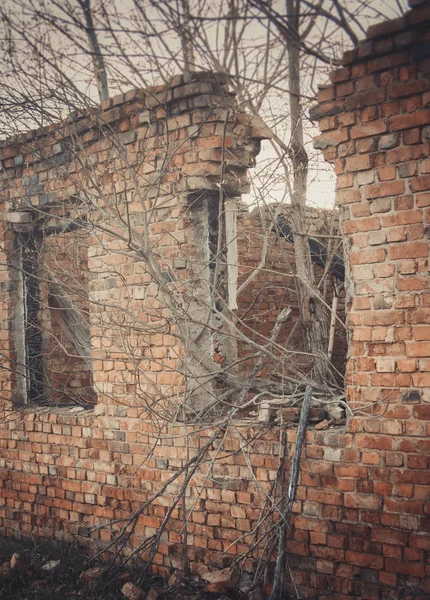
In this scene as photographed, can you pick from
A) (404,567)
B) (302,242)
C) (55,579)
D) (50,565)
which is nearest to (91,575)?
(55,579)

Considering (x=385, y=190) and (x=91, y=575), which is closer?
(x=385, y=190)

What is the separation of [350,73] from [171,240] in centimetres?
162

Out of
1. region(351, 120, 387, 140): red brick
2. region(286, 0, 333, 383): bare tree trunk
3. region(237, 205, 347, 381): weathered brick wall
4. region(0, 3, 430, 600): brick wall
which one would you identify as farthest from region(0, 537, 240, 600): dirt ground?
region(237, 205, 347, 381): weathered brick wall

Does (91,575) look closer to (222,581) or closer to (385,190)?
(222,581)

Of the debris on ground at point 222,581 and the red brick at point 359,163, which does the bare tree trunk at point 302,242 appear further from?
the debris on ground at point 222,581

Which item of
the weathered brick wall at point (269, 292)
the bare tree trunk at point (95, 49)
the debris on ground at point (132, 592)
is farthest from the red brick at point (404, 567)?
the weathered brick wall at point (269, 292)

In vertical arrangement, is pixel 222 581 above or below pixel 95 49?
below

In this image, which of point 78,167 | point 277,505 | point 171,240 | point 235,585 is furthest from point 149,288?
point 235,585

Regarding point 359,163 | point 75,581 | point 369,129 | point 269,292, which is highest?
point 369,129

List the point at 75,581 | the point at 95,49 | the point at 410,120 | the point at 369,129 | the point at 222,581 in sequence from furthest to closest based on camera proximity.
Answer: the point at 95,49, the point at 75,581, the point at 222,581, the point at 369,129, the point at 410,120

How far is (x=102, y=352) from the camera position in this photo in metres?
4.62

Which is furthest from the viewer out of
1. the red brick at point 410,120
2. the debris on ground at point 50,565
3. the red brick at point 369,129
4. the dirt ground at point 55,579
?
the debris on ground at point 50,565

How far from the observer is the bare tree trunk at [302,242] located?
4945 mm

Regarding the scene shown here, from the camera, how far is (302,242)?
5.25 metres
